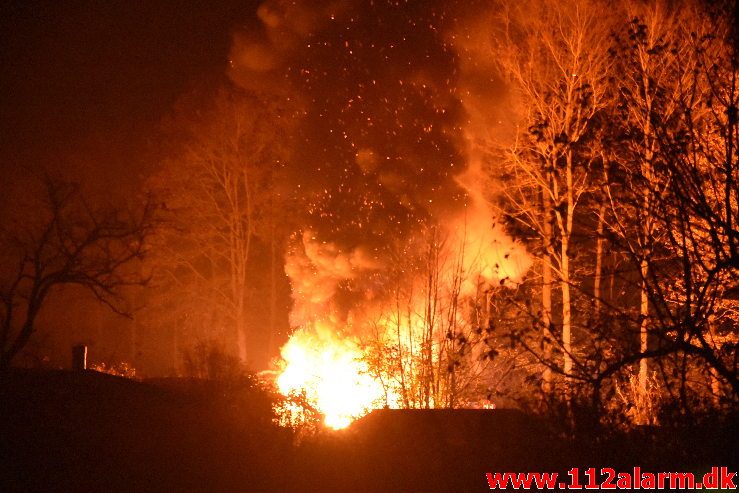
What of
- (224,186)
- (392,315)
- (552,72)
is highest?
(224,186)

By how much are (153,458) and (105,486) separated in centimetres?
97

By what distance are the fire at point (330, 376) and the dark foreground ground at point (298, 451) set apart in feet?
5.51

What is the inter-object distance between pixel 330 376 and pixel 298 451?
7.46m

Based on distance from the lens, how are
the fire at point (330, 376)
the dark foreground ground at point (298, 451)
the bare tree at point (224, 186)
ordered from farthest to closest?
the bare tree at point (224, 186) → the fire at point (330, 376) → the dark foreground ground at point (298, 451)

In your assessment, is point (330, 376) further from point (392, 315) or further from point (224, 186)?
point (224, 186)

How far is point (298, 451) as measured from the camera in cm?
905

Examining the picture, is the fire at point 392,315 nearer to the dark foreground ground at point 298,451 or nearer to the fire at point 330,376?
the fire at point 330,376

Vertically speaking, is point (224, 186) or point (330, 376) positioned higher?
point (224, 186)

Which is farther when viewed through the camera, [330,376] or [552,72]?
[330,376]

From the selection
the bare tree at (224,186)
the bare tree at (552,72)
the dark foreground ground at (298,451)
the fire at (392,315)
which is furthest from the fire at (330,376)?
the bare tree at (224,186)

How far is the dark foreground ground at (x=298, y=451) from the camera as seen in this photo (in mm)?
7539

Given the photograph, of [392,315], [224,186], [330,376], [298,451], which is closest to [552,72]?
[392,315]

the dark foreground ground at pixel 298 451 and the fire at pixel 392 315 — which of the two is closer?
the dark foreground ground at pixel 298 451

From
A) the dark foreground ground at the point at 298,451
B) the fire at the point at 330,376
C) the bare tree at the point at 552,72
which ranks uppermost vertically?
the bare tree at the point at 552,72
